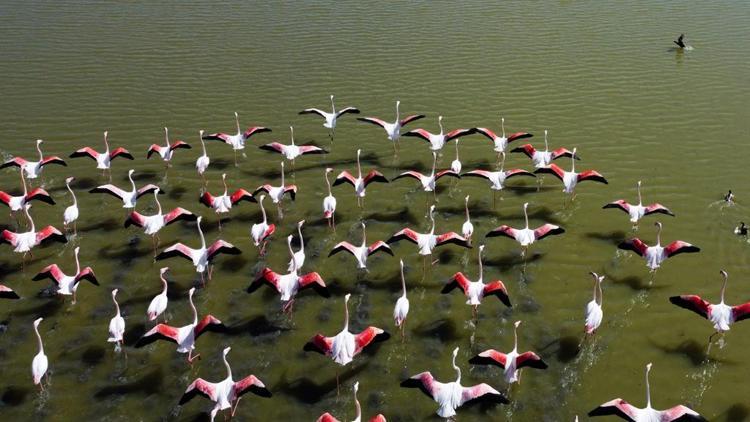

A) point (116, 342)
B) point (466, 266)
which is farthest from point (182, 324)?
point (466, 266)

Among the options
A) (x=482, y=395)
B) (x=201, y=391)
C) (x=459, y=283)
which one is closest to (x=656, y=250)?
(x=459, y=283)

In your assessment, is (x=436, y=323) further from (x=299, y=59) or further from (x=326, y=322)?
(x=299, y=59)

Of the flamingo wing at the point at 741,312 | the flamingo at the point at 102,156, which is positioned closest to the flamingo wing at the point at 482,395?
the flamingo wing at the point at 741,312

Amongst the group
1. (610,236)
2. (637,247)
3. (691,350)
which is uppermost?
(637,247)

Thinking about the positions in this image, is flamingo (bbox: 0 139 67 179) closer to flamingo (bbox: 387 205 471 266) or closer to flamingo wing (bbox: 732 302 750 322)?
flamingo (bbox: 387 205 471 266)

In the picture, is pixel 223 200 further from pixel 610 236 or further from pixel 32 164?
pixel 610 236

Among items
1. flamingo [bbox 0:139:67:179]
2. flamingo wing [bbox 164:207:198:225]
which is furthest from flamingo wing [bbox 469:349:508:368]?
flamingo [bbox 0:139:67:179]
